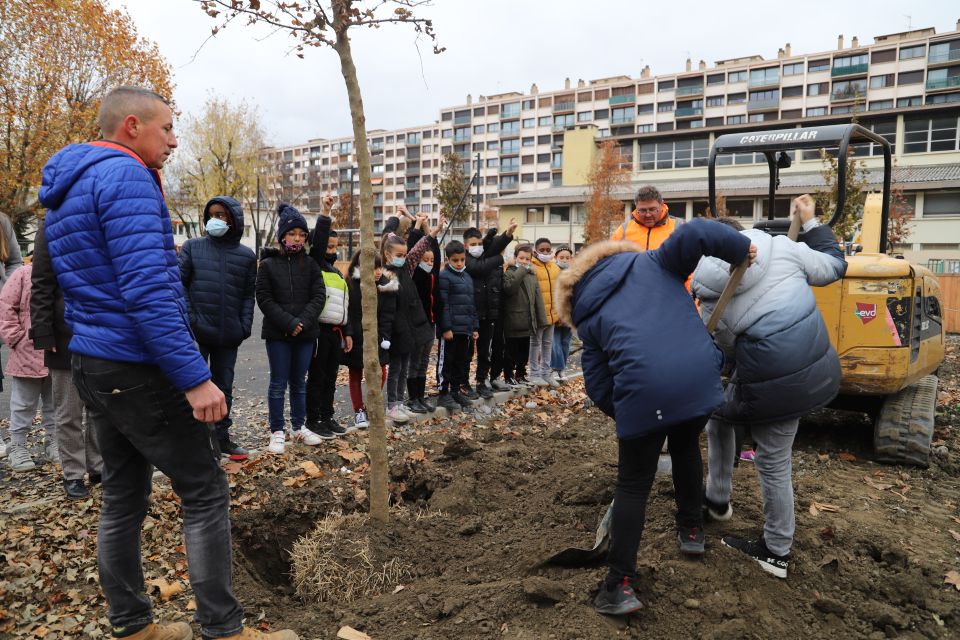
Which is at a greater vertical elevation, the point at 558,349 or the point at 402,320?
the point at 402,320

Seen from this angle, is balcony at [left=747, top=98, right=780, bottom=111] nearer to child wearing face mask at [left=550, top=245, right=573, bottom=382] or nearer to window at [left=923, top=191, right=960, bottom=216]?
window at [left=923, top=191, right=960, bottom=216]

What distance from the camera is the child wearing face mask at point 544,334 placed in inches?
376

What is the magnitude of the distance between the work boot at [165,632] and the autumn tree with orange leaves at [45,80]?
2254 centimetres

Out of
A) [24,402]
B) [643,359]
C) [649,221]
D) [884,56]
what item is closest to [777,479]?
[643,359]

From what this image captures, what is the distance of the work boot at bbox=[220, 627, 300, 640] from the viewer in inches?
104

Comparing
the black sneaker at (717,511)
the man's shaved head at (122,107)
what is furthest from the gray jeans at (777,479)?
the man's shaved head at (122,107)

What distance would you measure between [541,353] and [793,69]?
3186 inches

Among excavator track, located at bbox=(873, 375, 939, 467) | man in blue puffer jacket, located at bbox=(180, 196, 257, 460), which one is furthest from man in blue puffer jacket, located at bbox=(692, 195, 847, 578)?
man in blue puffer jacket, located at bbox=(180, 196, 257, 460)

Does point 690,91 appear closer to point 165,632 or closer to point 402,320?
point 402,320

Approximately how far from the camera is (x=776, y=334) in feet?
10.8

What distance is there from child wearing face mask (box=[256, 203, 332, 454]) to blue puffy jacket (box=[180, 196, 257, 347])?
13.0 inches

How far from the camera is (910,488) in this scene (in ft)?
17.2

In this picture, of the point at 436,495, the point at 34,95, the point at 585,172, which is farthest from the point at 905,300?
the point at 585,172

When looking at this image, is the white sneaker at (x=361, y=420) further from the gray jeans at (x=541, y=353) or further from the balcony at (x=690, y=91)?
the balcony at (x=690, y=91)
